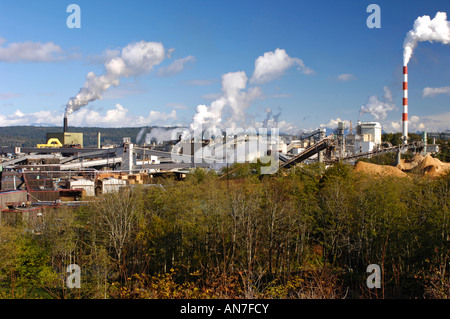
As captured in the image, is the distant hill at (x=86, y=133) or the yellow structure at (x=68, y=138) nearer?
the yellow structure at (x=68, y=138)

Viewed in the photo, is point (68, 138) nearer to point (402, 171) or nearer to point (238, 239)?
point (402, 171)

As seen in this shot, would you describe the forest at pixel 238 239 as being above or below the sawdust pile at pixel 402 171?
below

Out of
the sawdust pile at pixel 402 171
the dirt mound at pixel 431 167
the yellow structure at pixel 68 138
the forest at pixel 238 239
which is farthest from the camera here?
the yellow structure at pixel 68 138

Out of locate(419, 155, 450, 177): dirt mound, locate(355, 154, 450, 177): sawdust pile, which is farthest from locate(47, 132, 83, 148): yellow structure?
locate(419, 155, 450, 177): dirt mound

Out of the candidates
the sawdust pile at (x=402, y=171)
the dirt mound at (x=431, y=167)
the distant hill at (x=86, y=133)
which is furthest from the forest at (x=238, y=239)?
the distant hill at (x=86, y=133)

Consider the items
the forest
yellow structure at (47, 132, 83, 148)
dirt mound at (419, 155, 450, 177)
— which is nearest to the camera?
the forest

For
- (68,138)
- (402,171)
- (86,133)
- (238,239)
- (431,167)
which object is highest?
(86,133)

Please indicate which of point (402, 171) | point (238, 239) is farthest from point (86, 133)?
point (238, 239)

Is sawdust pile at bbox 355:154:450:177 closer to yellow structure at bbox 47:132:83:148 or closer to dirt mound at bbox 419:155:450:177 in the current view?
dirt mound at bbox 419:155:450:177

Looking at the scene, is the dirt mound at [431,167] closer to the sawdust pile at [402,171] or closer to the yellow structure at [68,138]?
the sawdust pile at [402,171]

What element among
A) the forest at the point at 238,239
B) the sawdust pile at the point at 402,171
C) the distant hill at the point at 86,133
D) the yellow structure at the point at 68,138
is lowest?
the forest at the point at 238,239

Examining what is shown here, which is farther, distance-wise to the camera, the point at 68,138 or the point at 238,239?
the point at 68,138
